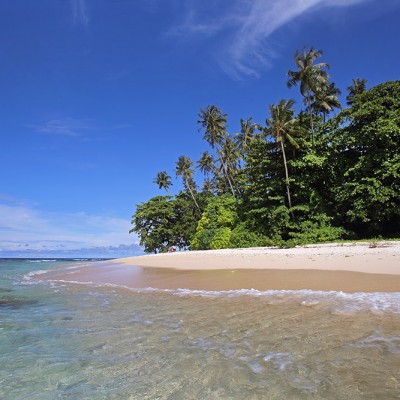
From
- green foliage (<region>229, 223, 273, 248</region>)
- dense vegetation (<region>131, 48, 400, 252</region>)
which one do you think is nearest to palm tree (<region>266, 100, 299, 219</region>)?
dense vegetation (<region>131, 48, 400, 252</region>)

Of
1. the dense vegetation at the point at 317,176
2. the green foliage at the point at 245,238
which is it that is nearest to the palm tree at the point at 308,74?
the dense vegetation at the point at 317,176

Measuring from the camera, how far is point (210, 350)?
3.99m

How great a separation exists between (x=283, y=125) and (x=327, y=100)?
1226cm

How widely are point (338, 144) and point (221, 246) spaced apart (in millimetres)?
14140

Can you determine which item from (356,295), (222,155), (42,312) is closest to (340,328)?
(356,295)

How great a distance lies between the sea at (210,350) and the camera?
294 cm

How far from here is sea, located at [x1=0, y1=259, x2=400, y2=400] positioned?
Result: 294 centimetres

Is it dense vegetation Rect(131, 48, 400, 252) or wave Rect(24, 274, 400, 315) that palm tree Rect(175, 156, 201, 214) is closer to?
dense vegetation Rect(131, 48, 400, 252)

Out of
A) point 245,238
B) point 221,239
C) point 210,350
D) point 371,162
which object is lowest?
point 210,350

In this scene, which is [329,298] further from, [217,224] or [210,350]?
[217,224]

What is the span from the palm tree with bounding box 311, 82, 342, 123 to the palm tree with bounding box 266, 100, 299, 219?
6.68m

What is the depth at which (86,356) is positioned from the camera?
4.02m

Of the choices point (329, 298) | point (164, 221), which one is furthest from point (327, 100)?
point (329, 298)

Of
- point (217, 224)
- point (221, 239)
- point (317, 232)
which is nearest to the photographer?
point (317, 232)
